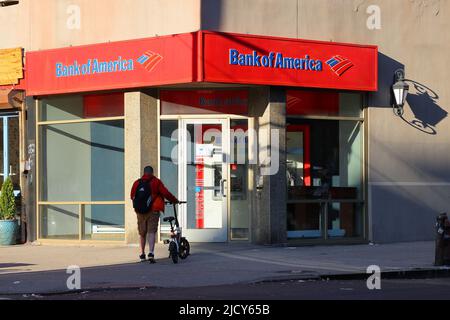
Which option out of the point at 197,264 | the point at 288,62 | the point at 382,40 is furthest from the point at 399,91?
the point at 197,264

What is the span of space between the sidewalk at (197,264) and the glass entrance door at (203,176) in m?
0.69

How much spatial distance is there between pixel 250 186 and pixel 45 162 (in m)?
4.89

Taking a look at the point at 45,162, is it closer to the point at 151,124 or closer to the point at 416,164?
the point at 151,124

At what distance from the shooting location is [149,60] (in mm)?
18141

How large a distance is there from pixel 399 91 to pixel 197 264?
6842 mm

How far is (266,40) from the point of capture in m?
18.1

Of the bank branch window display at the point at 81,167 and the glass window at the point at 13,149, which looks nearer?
the bank branch window display at the point at 81,167

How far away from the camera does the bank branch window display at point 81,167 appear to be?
19.2 metres

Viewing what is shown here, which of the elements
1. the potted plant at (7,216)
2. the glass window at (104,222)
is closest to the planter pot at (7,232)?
the potted plant at (7,216)

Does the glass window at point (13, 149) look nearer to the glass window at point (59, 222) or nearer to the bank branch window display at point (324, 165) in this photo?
the glass window at point (59, 222)

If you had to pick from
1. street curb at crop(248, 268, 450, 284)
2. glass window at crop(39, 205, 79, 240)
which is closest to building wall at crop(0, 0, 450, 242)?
glass window at crop(39, 205, 79, 240)

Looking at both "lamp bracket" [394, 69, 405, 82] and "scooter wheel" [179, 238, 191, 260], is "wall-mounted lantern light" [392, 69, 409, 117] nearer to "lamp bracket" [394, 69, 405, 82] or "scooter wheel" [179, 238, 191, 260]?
"lamp bracket" [394, 69, 405, 82]
